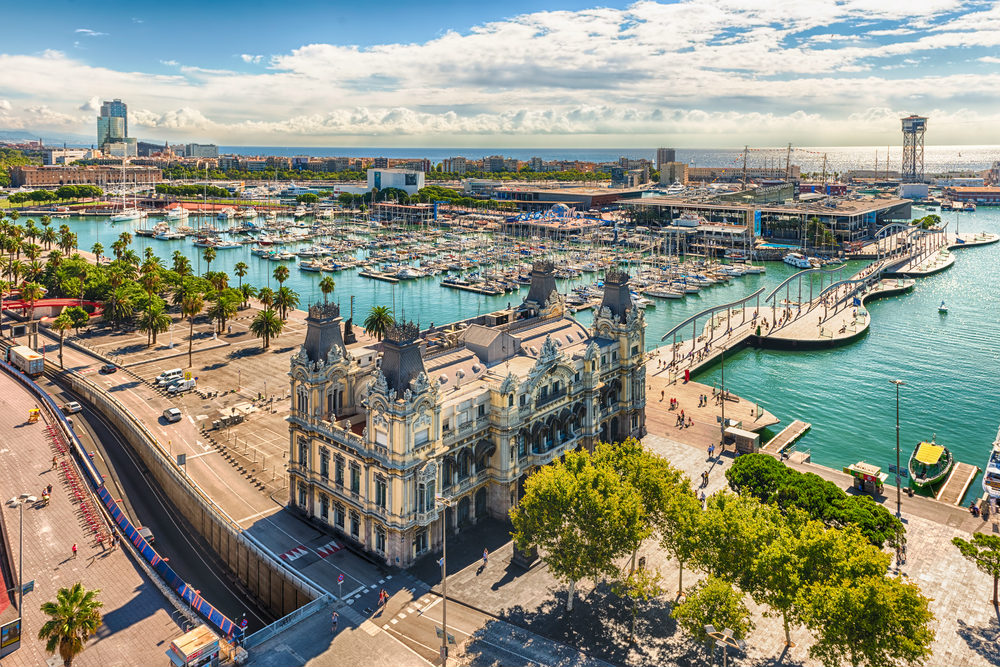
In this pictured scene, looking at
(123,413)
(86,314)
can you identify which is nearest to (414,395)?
(123,413)

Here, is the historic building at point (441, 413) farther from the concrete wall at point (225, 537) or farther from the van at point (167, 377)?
the van at point (167, 377)

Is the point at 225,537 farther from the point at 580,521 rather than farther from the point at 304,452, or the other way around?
the point at 580,521

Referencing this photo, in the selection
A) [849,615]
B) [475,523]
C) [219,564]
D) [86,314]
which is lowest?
[219,564]

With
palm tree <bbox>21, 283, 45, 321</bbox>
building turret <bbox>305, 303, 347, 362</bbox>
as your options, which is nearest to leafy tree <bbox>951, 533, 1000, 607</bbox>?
building turret <bbox>305, 303, 347, 362</bbox>

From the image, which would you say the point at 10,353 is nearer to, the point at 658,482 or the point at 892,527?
the point at 658,482

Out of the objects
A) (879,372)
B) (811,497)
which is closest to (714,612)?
(811,497)
